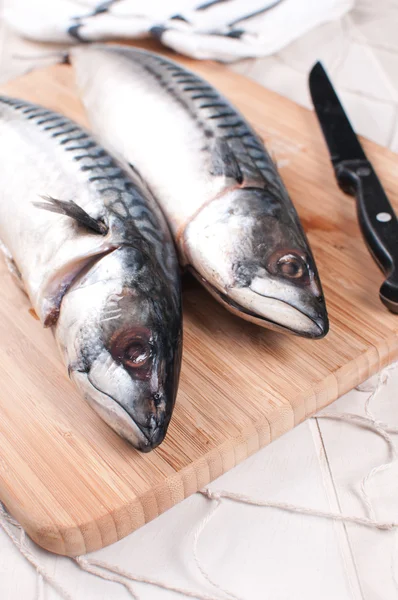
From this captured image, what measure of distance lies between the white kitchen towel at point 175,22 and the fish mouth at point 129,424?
129 centimetres

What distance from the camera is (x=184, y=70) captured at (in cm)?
164

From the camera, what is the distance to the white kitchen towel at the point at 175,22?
6.75 feet

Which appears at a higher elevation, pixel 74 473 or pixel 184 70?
pixel 184 70

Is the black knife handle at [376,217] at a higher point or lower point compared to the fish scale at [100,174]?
lower

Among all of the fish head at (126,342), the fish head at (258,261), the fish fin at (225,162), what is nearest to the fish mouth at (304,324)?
the fish head at (258,261)

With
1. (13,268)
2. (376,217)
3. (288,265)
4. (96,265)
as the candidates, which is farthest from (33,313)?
(376,217)

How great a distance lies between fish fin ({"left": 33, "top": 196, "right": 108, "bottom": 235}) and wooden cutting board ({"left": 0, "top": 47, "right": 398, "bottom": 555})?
0.23m

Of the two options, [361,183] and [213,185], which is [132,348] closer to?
[213,185]

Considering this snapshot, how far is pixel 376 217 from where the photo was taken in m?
1.35

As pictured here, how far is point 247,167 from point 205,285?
238 mm

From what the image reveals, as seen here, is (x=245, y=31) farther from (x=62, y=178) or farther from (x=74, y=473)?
(x=74, y=473)

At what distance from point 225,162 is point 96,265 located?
13.7 inches

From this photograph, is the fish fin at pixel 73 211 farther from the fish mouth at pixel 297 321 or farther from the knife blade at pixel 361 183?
the knife blade at pixel 361 183

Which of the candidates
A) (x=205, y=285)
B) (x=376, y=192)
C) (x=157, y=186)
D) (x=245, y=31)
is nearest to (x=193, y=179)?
(x=157, y=186)
